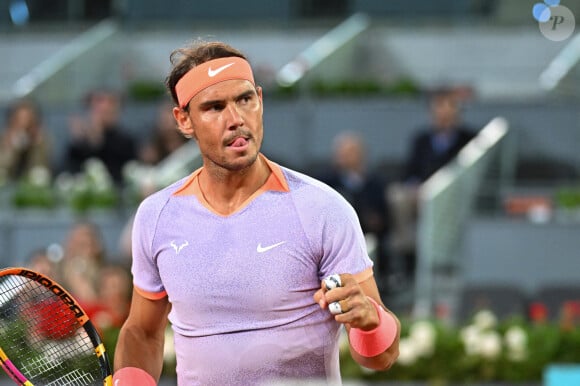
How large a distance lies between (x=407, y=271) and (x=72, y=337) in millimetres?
6745

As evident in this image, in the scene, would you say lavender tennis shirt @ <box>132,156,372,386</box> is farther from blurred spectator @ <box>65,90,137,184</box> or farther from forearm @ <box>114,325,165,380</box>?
blurred spectator @ <box>65,90,137,184</box>

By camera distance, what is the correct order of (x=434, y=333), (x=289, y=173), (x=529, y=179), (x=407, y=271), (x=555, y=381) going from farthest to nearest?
(x=529, y=179)
(x=407, y=271)
(x=434, y=333)
(x=555, y=381)
(x=289, y=173)

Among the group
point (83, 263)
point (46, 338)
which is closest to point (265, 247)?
point (46, 338)

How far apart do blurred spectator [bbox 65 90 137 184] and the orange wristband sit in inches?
313

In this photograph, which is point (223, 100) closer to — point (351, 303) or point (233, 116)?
point (233, 116)

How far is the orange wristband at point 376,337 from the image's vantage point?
3.41 meters

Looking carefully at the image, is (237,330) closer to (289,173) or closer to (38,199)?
(289,173)

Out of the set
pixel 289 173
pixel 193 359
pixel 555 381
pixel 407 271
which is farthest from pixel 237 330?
pixel 407 271

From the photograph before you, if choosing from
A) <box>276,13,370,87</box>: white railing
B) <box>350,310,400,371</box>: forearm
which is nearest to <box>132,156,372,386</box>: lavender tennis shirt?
<box>350,310,400,371</box>: forearm

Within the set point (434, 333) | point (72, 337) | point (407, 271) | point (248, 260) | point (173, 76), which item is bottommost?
point (407, 271)

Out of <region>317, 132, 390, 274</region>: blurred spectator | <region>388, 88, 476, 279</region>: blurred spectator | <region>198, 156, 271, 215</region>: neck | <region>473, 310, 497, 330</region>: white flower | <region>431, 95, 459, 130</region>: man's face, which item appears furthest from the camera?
<region>388, 88, 476, 279</region>: blurred spectator

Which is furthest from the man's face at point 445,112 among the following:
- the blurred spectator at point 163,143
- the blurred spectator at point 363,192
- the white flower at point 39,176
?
the white flower at point 39,176

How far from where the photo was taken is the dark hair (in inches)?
145

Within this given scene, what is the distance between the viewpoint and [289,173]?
12.1 ft
